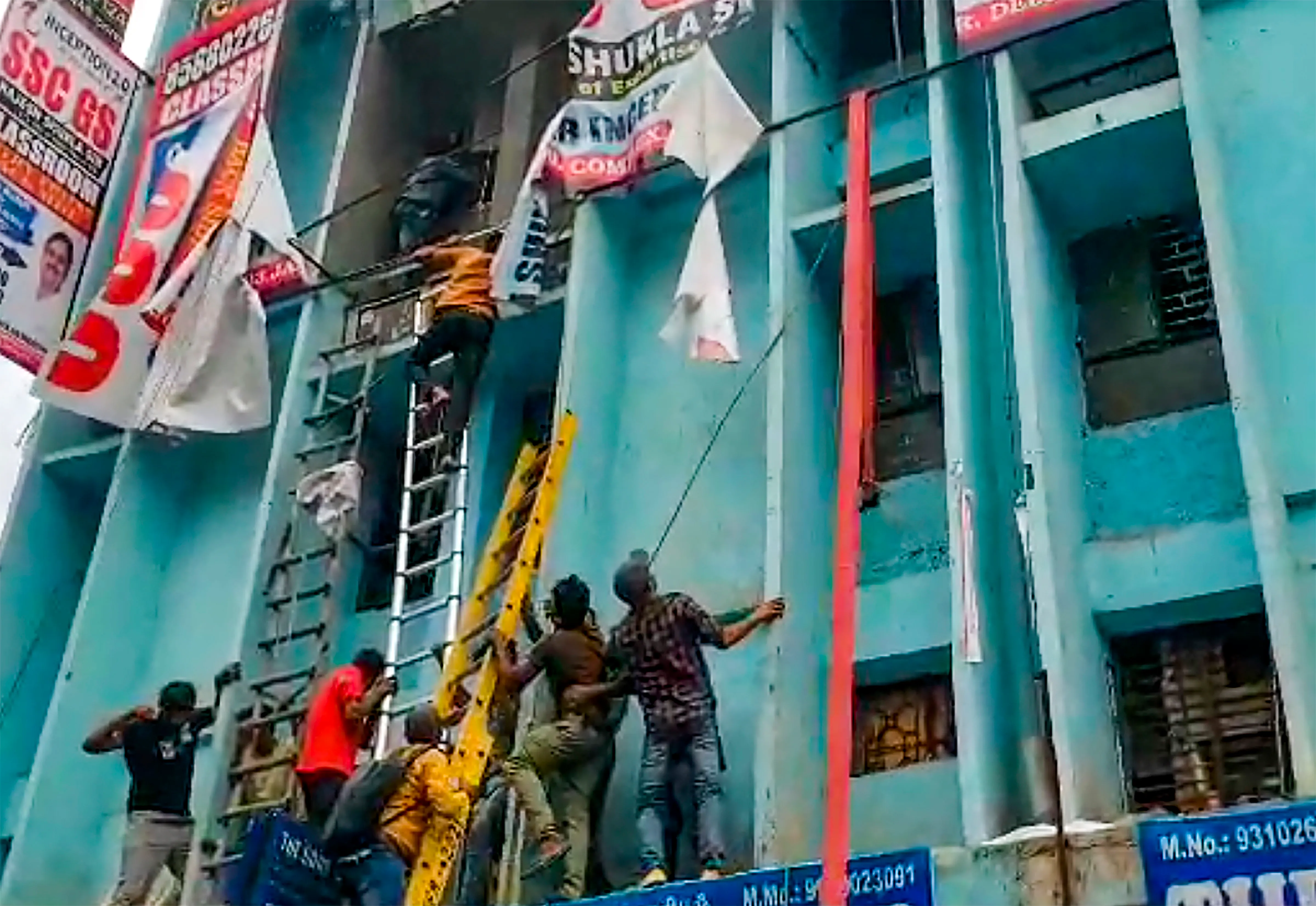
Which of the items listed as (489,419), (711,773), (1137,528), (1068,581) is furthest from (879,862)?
(489,419)

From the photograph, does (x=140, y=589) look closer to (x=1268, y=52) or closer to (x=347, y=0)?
(x=347, y=0)

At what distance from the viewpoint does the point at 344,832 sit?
7332 millimetres

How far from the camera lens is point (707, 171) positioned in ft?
30.1

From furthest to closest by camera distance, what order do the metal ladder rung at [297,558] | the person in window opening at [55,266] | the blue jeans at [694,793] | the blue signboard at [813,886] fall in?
the person in window opening at [55,266]
the metal ladder rung at [297,558]
the blue jeans at [694,793]
the blue signboard at [813,886]

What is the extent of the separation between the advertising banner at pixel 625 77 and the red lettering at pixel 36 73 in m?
4.17

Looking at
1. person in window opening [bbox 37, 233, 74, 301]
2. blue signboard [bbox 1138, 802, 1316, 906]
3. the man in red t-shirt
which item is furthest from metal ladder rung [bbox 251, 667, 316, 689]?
blue signboard [bbox 1138, 802, 1316, 906]

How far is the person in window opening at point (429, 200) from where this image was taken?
38.2ft

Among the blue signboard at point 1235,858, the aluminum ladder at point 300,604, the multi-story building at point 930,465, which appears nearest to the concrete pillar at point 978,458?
the multi-story building at point 930,465

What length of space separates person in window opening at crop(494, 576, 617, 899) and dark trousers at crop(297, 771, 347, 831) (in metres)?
0.94

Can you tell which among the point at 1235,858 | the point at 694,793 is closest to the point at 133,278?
the point at 694,793

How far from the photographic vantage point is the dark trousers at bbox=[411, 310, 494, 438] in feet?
31.8

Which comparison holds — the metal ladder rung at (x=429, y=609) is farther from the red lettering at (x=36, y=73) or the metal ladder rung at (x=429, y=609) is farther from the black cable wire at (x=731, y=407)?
the red lettering at (x=36, y=73)

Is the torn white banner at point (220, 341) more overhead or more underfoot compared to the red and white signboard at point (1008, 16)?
more underfoot

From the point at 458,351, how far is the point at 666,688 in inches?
120
